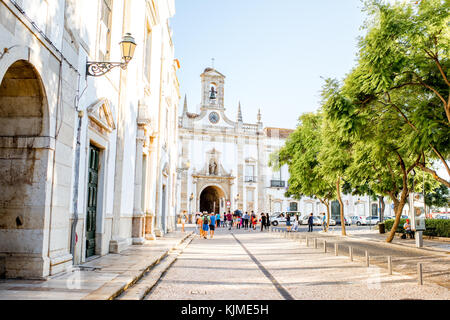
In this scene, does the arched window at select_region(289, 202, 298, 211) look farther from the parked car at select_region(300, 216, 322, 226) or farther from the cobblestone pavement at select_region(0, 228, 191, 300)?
the cobblestone pavement at select_region(0, 228, 191, 300)

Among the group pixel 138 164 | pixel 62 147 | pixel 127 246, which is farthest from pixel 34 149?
pixel 138 164

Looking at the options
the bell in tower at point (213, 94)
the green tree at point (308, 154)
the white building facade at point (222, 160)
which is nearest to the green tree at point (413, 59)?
the green tree at point (308, 154)

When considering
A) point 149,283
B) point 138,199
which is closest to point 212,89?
point 138,199

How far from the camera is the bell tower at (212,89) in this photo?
154 feet

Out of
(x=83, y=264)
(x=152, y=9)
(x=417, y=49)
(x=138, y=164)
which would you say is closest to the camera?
(x=83, y=264)

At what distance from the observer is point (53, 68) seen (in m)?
7.26

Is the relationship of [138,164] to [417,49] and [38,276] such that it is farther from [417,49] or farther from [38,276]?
[417,49]

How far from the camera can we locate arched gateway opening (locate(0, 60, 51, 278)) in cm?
673

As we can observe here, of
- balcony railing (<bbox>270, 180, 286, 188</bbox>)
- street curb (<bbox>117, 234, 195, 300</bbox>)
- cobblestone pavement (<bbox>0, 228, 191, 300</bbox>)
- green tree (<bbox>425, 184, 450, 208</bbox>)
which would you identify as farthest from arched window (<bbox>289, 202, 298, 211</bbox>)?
cobblestone pavement (<bbox>0, 228, 191, 300</bbox>)

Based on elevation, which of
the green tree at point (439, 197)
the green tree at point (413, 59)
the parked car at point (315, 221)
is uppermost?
the green tree at point (413, 59)

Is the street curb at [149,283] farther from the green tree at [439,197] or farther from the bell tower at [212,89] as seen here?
the green tree at [439,197]

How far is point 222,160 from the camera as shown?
1868 inches

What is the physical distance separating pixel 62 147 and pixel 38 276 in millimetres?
2395

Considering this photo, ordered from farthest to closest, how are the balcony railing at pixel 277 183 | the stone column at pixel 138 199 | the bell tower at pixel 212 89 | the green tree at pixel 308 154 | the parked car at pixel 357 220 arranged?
the parked car at pixel 357 220
the balcony railing at pixel 277 183
the bell tower at pixel 212 89
the green tree at pixel 308 154
the stone column at pixel 138 199
